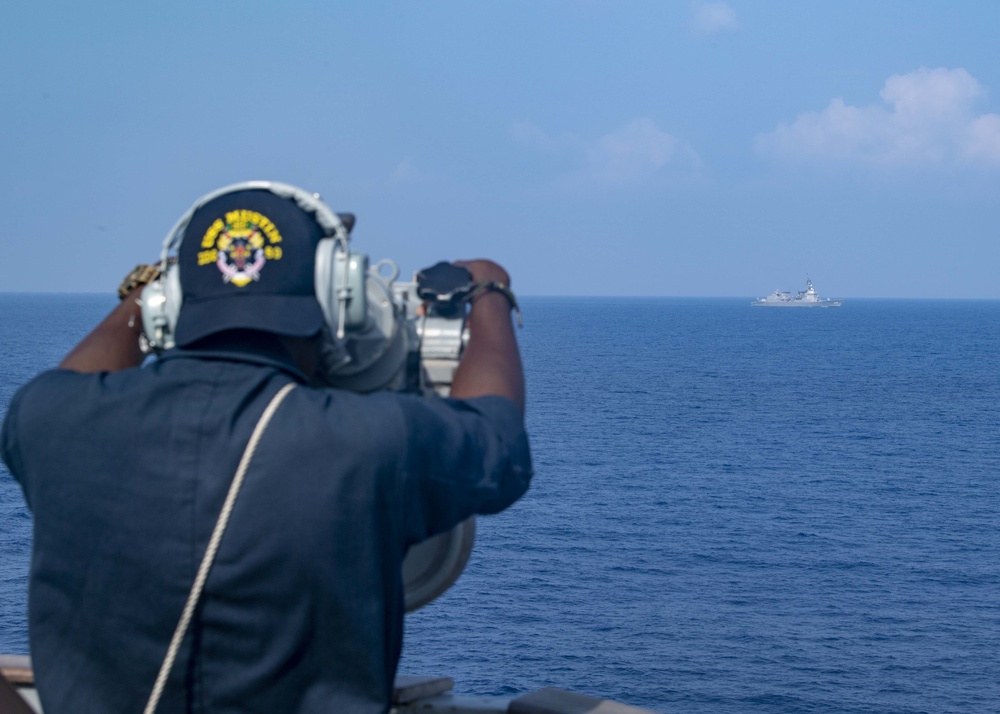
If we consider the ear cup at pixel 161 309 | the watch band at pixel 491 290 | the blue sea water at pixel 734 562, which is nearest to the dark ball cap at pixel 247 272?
the ear cup at pixel 161 309

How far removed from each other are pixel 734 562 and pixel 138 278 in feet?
162

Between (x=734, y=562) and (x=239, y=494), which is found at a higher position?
(x=239, y=494)

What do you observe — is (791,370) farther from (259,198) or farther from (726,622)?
(259,198)

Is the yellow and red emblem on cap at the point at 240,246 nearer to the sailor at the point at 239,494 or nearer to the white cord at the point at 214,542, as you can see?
the sailor at the point at 239,494

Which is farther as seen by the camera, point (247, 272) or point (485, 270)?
point (485, 270)

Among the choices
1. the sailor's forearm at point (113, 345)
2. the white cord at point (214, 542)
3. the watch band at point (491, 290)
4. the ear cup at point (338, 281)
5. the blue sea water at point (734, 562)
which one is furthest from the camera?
the blue sea water at point (734, 562)

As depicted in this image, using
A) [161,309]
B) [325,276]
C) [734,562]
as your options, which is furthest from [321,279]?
[734,562]

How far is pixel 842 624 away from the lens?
43250 mm

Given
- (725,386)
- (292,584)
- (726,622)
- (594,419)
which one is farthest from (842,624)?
(725,386)

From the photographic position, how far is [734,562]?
50.0 meters

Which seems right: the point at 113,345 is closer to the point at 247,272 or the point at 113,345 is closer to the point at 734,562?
the point at 247,272

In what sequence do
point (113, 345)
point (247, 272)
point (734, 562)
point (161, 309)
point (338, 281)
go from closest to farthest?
point (247, 272) < point (338, 281) < point (161, 309) < point (113, 345) < point (734, 562)

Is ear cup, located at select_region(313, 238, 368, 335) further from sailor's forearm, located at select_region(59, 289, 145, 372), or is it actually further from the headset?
sailor's forearm, located at select_region(59, 289, 145, 372)

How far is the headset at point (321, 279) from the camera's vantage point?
6.88 ft
